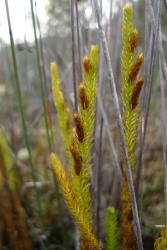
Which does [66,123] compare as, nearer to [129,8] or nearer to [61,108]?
[61,108]

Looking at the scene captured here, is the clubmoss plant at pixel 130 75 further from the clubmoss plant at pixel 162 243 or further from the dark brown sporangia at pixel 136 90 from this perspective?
the clubmoss plant at pixel 162 243

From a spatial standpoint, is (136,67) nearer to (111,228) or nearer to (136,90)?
(136,90)

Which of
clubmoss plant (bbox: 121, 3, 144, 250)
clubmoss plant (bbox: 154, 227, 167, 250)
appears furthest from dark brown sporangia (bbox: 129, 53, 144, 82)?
clubmoss plant (bbox: 154, 227, 167, 250)

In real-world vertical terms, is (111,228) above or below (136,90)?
below

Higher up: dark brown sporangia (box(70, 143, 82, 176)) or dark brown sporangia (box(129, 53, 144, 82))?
dark brown sporangia (box(129, 53, 144, 82))

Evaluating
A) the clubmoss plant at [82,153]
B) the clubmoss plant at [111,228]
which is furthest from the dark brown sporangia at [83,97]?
the clubmoss plant at [111,228]

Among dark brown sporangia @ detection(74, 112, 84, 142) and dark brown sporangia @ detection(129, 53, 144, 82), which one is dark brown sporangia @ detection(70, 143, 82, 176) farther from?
dark brown sporangia @ detection(129, 53, 144, 82)

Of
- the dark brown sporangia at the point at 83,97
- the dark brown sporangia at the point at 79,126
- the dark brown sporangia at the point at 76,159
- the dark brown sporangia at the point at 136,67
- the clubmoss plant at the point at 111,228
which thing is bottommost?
the clubmoss plant at the point at 111,228

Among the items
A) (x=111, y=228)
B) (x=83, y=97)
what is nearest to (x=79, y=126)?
(x=83, y=97)

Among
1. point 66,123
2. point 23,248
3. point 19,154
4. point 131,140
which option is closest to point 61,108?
point 66,123

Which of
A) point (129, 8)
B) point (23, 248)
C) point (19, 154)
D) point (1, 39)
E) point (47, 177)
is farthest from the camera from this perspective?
point (19, 154)

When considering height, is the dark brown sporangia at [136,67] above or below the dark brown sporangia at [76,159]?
above
